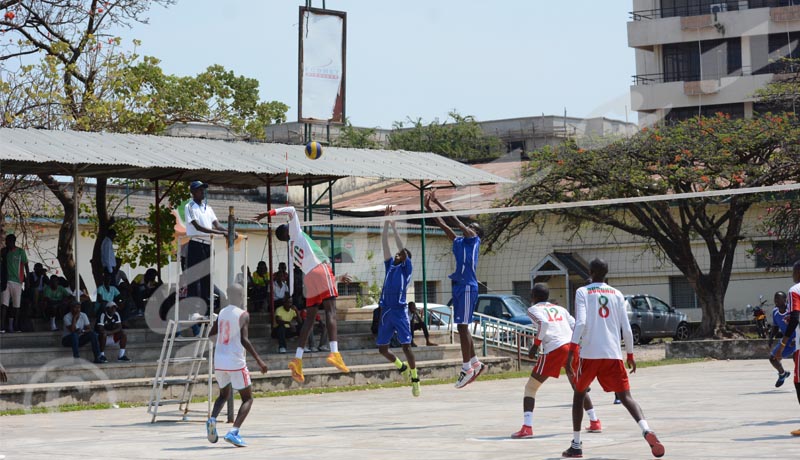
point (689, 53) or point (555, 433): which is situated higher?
point (689, 53)

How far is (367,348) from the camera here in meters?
26.0

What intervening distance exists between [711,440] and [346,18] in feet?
64.2

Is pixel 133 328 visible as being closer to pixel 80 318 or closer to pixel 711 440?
pixel 80 318

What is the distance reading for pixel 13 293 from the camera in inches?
891

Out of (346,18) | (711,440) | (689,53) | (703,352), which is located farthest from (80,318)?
(689,53)

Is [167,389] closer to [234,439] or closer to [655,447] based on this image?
[234,439]

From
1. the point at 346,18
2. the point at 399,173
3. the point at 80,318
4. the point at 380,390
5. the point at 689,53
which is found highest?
the point at 689,53

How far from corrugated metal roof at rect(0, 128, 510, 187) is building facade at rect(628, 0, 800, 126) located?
3300 cm

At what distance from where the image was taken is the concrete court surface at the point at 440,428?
37.1ft

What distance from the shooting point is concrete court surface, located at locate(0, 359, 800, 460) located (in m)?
11.3

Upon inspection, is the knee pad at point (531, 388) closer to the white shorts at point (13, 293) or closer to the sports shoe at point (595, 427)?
the sports shoe at point (595, 427)

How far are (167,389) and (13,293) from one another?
14.3 feet

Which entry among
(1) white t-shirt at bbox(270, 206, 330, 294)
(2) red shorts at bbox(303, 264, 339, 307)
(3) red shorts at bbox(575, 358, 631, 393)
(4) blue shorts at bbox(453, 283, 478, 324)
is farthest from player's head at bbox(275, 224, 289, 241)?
(3) red shorts at bbox(575, 358, 631, 393)

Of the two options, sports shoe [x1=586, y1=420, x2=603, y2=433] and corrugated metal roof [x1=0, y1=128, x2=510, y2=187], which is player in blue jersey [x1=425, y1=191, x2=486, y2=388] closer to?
sports shoe [x1=586, y1=420, x2=603, y2=433]
